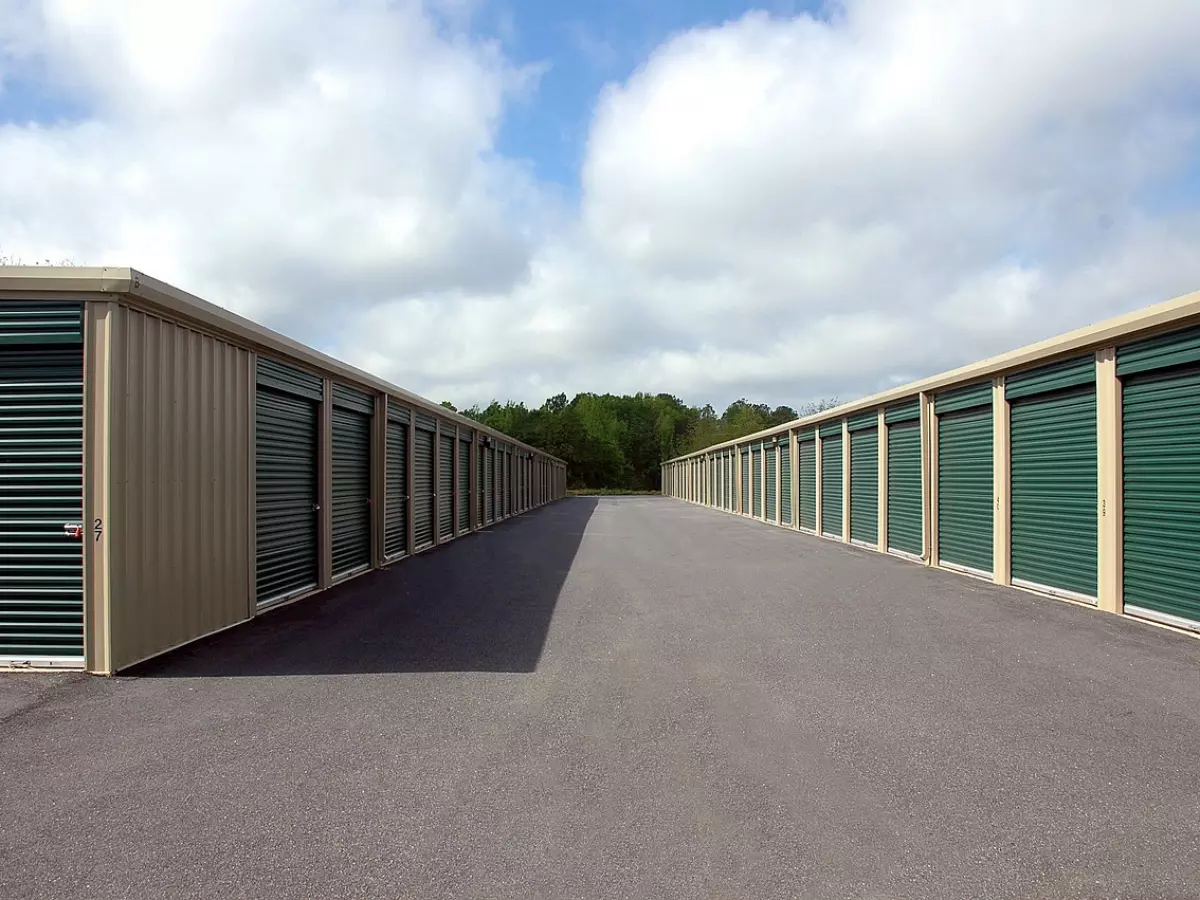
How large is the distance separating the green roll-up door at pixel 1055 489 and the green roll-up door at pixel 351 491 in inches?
397

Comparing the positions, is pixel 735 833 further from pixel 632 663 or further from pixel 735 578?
pixel 735 578

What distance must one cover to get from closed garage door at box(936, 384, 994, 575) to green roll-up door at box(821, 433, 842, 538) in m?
5.70

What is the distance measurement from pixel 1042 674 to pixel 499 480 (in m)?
22.2

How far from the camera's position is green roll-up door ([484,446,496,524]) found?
77.0 feet

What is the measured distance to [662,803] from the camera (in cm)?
344

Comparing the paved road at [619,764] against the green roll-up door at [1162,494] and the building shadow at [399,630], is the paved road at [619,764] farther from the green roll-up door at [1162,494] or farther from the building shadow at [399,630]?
the green roll-up door at [1162,494]

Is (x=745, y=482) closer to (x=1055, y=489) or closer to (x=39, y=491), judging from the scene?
(x=1055, y=489)

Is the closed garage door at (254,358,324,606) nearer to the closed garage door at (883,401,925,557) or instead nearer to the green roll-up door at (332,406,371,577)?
the green roll-up door at (332,406,371,577)

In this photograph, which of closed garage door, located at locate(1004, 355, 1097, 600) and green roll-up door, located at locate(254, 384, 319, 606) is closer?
green roll-up door, located at locate(254, 384, 319, 606)

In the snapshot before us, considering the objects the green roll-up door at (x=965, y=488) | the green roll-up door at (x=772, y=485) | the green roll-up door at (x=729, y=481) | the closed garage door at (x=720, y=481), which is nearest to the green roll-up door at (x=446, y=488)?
the green roll-up door at (x=965, y=488)

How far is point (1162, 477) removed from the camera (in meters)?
7.32

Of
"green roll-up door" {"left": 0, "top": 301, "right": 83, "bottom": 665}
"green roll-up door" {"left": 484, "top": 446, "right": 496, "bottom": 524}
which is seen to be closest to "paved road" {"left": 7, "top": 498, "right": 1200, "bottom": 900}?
"green roll-up door" {"left": 0, "top": 301, "right": 83, "bottom": 665}

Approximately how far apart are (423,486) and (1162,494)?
12.9 metres

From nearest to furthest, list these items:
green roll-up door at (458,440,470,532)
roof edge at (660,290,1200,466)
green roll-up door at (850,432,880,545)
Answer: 1. roof edge at (660,290,1200,466)
2. green roll-up door at (850,432,880,545)
3. green roll-up door at (458,440,470,532)
